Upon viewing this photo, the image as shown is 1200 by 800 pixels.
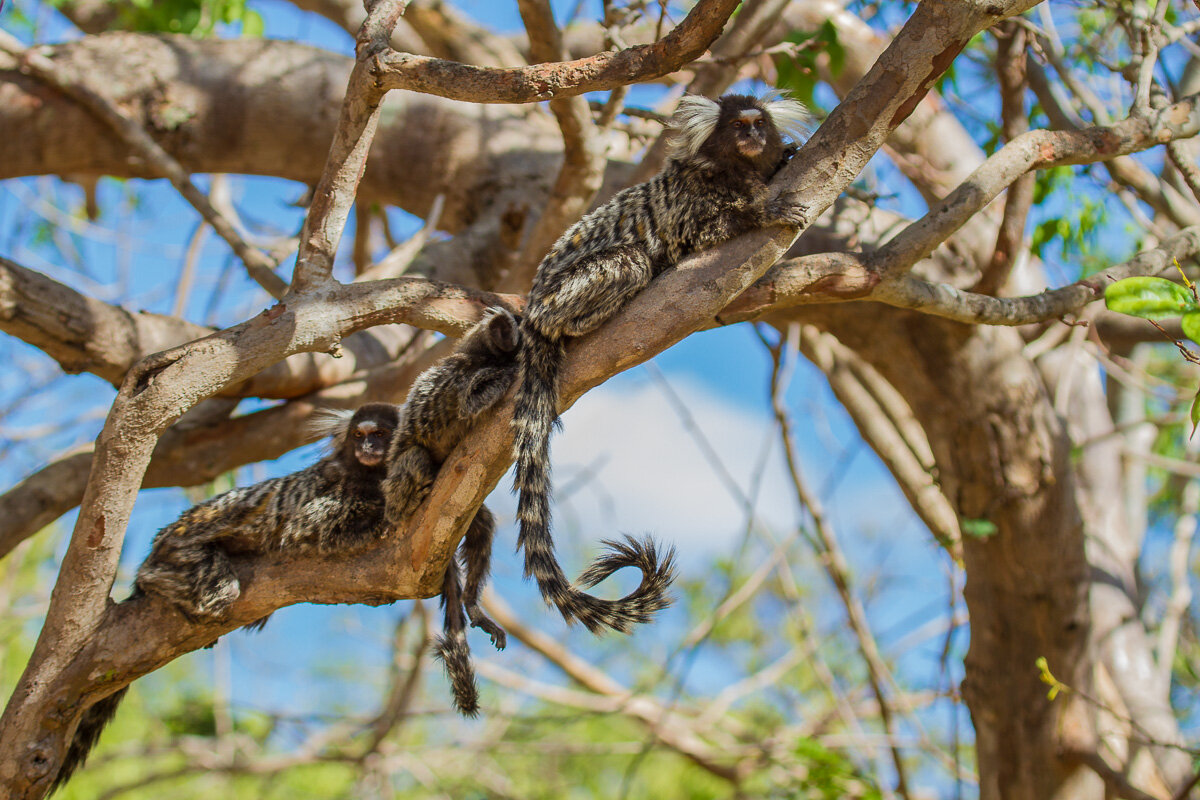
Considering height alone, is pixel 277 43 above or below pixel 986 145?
above

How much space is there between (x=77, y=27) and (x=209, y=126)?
8.94ft

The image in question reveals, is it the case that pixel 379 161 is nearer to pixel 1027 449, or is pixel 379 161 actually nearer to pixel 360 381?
pixel 360 381

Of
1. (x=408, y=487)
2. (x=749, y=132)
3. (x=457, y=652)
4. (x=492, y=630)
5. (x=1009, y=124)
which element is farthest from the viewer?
(x=1009, y=124)

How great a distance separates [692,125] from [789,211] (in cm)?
124

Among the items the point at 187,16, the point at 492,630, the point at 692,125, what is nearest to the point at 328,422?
the point at 492,630

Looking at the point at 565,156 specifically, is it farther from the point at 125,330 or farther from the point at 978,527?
the point at 978,527

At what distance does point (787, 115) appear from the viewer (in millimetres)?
4383

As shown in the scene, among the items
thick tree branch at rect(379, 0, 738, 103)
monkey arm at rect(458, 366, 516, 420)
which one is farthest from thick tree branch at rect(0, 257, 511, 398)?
thick tree branch at rect(379, 0, 738, 103)

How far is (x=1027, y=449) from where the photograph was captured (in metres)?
4.83

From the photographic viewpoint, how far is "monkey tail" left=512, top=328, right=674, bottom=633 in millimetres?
3086

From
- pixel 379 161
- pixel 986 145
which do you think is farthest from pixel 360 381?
pixel 986 145

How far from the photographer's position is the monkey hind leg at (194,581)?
10.6ft

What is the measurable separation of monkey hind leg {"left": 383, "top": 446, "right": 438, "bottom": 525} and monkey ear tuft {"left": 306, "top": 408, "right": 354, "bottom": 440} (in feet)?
3.13

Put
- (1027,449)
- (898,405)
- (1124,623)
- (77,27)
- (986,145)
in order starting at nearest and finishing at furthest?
(1027,449) < (1124,623) < (986,145) < (898,405) < (77,27)
